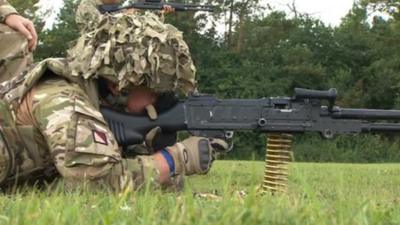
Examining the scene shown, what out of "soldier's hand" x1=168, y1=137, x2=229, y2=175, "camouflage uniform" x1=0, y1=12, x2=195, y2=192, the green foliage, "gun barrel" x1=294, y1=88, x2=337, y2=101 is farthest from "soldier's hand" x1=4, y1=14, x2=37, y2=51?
the green foliage

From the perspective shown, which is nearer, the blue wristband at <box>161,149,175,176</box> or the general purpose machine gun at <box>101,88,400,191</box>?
the blue wristband at <box>161,149,175,176</box>

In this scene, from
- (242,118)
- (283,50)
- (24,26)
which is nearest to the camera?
(242,118)

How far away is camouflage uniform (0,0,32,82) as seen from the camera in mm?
4875

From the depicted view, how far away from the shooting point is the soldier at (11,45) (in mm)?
4824

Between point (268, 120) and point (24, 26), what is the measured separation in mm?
1591

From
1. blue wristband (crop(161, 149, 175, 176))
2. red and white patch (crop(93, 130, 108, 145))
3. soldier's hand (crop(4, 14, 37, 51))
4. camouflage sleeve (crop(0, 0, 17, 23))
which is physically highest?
camouflage sleeve (crop(0, 0, 17, 23))

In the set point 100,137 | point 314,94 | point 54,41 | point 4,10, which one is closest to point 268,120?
point 314,94

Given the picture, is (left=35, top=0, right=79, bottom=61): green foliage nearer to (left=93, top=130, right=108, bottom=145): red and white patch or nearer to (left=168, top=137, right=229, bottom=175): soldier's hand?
(left=168, top=137, right=229, bottom=175): soldier's hand

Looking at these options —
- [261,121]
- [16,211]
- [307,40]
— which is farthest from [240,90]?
[16,211]

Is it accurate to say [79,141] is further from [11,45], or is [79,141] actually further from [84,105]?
[11,45]

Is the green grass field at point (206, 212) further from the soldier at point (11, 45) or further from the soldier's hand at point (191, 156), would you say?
the soldier at point (11, 45)

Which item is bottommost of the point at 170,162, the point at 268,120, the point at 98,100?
the point at 170,162

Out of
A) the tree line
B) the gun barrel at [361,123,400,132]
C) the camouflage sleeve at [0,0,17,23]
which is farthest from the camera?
the tree line

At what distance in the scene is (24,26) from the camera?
15.6 ft
